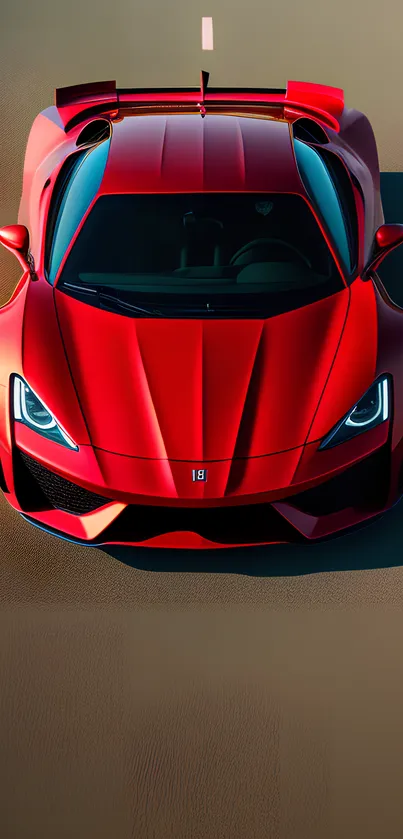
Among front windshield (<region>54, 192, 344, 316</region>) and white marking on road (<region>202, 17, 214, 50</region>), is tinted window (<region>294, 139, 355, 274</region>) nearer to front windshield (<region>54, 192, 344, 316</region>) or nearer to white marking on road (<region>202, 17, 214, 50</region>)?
front windshield (<region>54, 192, 344, 316</region>)

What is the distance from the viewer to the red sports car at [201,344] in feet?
12.4

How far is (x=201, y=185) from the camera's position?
4.72 metres

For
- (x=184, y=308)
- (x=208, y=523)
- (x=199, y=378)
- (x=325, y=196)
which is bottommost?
(x=208, y=523)

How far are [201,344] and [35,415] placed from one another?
0.72m

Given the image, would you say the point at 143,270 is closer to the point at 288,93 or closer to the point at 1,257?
the point at 288,93

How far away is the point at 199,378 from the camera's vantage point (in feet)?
13.1

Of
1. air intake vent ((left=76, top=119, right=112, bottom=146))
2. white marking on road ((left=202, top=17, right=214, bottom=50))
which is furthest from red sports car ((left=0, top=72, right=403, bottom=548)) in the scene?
white marking on road ((left=202, top=17, right=214, bottom=50))

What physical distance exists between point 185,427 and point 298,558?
33.8 inches

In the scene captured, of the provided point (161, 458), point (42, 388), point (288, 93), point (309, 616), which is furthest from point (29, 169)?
point (309, 616)

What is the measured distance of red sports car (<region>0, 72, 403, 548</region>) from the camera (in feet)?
12.4

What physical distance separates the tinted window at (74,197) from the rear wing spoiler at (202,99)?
0.82m

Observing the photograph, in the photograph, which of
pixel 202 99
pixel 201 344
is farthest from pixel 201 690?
pixel 202 99

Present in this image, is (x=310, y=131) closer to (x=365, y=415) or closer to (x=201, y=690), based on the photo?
(x=365, y=415)

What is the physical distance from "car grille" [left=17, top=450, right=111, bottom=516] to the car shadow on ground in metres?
0.34
